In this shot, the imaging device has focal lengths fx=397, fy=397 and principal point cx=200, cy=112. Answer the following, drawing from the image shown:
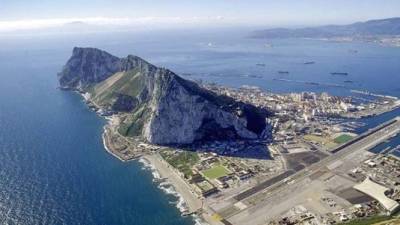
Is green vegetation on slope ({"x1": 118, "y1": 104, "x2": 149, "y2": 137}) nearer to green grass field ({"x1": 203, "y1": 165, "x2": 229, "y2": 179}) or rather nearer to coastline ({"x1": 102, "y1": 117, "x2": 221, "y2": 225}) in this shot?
coastline ({"x1": 102, "y1": 117, "x2": 221, "y2": 225})

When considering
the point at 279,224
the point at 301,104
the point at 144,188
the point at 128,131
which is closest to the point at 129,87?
the point at 128,131

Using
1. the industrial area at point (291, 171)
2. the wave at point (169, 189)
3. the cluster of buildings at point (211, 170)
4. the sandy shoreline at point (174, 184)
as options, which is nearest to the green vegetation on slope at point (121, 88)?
the industrial area at point (291, 171)

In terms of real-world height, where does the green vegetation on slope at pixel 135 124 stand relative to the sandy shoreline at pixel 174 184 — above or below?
above

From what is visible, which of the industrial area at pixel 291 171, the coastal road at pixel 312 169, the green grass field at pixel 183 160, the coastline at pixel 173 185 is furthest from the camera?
the green grass field at pixel 183 160

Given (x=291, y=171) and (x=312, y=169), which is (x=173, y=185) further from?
(x=312, y=169)

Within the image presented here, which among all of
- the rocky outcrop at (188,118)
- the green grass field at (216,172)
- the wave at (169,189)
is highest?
the rocky outcrop at (188,118)

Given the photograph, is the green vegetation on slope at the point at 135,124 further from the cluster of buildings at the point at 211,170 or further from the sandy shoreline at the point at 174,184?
the cluster of buildings at the point at 211,170

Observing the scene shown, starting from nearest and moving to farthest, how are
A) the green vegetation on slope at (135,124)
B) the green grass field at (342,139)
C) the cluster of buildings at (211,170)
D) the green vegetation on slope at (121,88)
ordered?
the cluster of buildings at (211,170), the green grass field at (342,139), the green vegetation on slope at (135,124), the green vegetation on slope at (121,88)

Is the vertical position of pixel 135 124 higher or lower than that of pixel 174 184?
higher

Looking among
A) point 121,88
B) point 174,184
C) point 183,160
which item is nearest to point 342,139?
point 183,160
